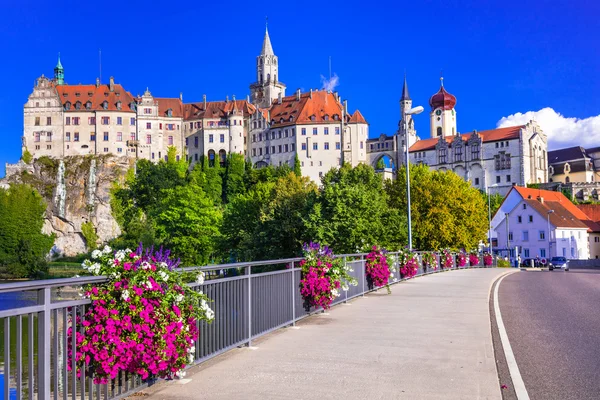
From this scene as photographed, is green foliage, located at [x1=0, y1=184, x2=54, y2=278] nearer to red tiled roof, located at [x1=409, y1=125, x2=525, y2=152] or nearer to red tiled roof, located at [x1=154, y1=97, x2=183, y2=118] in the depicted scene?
red tiled roof, located at [x1=154, y1=97, x2=183, y2=118]

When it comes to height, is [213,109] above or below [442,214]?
above

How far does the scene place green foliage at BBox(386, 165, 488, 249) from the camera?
5069 cm

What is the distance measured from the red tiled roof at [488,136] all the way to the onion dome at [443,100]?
2088cm

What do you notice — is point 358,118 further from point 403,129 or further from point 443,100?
point 443,100

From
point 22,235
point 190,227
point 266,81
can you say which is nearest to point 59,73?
point 266,81

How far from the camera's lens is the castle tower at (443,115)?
567ft

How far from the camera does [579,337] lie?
1167 cm

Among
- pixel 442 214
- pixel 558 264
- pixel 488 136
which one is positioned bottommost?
pixel 558 264

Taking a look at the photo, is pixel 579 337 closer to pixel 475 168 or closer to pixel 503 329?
pixel 503 329

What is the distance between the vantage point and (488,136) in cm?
14550

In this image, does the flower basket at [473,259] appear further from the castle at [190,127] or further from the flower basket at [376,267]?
the castle at [190,127]

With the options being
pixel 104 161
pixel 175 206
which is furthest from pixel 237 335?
pixel 104 161

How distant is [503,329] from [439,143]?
5582 inches

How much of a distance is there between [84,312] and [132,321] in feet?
1.54
